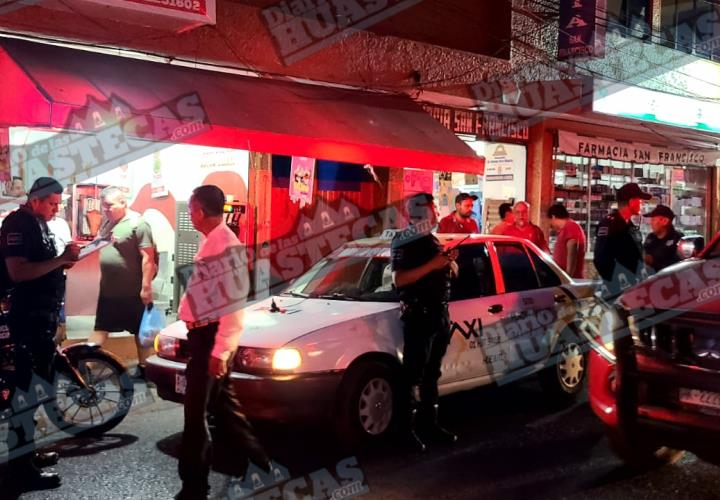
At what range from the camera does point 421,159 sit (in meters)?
9.80

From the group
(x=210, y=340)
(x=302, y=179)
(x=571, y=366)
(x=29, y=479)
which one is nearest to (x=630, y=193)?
(x=571, y=366)

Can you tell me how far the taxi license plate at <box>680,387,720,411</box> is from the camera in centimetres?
425

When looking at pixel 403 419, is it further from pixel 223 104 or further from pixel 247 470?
pixel 223 104

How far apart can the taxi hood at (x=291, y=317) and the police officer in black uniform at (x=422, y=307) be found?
1.14 feet

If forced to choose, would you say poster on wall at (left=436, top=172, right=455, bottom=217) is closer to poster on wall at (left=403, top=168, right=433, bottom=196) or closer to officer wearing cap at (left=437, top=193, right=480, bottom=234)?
poster on wall at (left=403, top=168, right=433, bottom=196)

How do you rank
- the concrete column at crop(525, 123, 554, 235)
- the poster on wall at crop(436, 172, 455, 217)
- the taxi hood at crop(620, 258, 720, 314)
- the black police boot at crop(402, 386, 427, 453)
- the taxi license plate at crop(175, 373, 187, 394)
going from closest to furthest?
the taxi hood at crop(620, 258, 720, 314)
the taxi license plate at crop(175, 373, 187, 394)
the black police boot at crop(402, 386, 427, 453)
the poster on wall at crop(436, 172, 455, 217)
the concrete column at crop(525, 123, 554, 235)

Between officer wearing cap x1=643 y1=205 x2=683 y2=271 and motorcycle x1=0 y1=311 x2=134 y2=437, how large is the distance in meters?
5.79

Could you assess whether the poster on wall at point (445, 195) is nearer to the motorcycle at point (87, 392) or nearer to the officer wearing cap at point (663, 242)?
the officer wearing cap at point (663, 242)

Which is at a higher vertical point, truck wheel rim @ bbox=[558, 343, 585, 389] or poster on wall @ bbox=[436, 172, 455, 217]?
poster on wall @ bbox=[436, 172, 455, 217]

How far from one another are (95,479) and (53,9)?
515 cm

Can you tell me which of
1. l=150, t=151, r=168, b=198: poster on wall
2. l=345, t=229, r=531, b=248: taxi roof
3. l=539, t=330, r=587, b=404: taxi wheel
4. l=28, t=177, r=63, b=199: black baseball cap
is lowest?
l=539, t=330, r=587, b=404: taxi wheel

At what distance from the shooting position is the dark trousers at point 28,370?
484cm

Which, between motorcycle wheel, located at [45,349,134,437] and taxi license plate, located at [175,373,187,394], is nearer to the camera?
taxi license plate, located at [175,373,187,394]

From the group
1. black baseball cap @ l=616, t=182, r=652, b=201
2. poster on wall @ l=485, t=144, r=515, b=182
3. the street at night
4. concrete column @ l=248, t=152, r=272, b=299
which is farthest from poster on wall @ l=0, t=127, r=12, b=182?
poster on wall @ l=485, t=144, r=515, b=182
